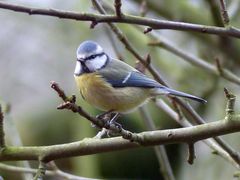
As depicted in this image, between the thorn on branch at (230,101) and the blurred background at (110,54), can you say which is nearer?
the thorn on branch at (230,101)

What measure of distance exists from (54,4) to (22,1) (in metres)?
0.43

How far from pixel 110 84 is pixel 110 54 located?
2395 mm

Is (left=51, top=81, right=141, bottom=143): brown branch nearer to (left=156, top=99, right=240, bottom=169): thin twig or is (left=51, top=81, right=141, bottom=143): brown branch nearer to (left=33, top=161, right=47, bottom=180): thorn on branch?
(left=33, top=161, right=47, bottom=180): thorn on branch

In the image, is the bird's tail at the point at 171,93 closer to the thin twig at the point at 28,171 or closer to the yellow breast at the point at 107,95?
the yellow breast at the point at 107,95

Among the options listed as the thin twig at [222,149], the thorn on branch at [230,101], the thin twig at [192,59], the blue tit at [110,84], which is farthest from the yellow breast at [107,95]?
the thorn on branch at [230,101]

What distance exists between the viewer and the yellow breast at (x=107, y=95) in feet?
5.58

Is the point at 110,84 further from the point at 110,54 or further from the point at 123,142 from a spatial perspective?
the point at 110,54

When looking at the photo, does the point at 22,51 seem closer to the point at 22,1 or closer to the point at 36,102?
the point at 36,102

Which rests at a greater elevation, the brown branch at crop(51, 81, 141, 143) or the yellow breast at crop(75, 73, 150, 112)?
the yellow breast at crop(75, 73, 150, 112)

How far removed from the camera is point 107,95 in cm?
172

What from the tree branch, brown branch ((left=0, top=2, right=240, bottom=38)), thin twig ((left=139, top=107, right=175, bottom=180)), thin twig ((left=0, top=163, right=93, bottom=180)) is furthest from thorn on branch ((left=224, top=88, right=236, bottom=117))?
thin twig ((left=0, top=163, right=93, bottom=180))

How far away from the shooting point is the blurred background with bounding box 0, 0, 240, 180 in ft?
9.03

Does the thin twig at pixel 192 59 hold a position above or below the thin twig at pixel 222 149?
above

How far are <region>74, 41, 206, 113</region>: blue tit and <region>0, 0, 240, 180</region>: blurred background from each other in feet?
1.75
